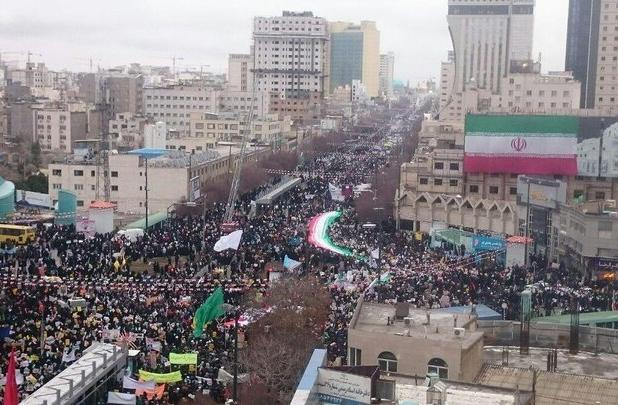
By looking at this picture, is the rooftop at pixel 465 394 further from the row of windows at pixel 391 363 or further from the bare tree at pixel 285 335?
the bare tree at pixel 285 335

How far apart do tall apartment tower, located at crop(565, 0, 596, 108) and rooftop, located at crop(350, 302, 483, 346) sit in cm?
5719

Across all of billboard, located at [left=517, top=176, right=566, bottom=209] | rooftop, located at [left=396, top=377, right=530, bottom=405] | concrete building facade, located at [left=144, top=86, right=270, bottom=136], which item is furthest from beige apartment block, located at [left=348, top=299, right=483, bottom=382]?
concrete building facade, located at [left=144, top=86, right=270, bottom=136]

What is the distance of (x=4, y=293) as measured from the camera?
19.9 m

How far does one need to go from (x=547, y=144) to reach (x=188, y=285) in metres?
18.6

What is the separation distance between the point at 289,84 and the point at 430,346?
93.2m

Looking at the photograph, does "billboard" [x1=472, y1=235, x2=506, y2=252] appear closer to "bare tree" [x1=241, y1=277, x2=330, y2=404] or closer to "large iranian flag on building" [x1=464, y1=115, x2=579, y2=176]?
"bare tree" [x1=241, y1=277, x2=330, y2=404]

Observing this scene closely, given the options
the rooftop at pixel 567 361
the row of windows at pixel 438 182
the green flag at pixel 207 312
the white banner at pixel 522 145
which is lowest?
the green flag at pixel 207 312

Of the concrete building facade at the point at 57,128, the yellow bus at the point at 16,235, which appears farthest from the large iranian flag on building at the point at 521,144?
the concrete building facade at the point at 57,128

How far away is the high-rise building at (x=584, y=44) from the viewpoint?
69125 mm

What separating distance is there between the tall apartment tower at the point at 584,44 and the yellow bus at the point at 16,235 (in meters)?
47.8

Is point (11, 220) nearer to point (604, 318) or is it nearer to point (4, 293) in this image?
point (4, 293)

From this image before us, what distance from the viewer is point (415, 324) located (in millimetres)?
11828

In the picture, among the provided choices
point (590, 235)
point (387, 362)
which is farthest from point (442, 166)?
point (387, 362)

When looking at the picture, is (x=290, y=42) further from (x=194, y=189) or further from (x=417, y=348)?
(x=417, y=348)
